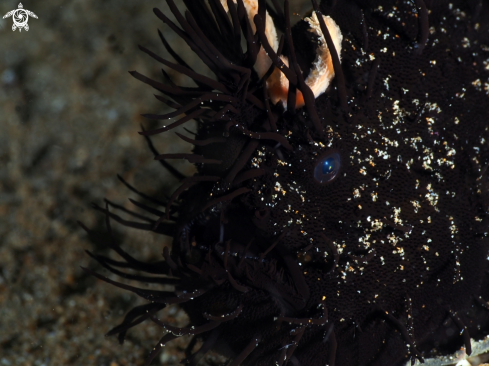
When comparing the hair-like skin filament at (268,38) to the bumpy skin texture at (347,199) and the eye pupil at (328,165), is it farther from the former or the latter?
the eye pupil at (328,165)

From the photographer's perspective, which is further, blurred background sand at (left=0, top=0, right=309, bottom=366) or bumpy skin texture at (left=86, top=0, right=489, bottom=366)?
blurred background sand at (left=0, top=0, right=309, bottom=366)

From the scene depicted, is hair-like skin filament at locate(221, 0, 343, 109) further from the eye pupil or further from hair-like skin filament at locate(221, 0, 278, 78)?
the eye pupil

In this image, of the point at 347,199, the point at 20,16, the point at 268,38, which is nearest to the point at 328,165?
the point at 347,199

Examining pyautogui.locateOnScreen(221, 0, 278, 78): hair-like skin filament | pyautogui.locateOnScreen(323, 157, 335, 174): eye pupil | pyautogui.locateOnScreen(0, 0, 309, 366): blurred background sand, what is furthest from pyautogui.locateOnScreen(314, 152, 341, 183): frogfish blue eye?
pyautogui.locateOnScreen(0, 0, 309, 366): blurred background sand

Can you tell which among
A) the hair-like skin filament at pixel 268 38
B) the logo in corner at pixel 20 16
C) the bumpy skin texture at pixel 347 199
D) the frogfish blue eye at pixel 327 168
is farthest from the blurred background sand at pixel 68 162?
the frogfish blue eye at pixel 327 168

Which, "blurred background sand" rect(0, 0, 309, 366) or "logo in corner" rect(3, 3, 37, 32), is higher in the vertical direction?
"logo in corner" rect(3, 3, 37, 32)

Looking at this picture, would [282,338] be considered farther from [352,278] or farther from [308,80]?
[308,80]

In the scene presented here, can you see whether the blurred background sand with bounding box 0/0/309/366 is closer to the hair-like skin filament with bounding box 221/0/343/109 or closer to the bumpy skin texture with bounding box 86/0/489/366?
the bumpy skin texture with bounding box 86/0/489/366

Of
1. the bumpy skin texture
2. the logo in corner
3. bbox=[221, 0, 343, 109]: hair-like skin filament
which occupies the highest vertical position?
the logo in corner

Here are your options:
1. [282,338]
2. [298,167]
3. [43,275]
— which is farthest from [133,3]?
[282,338]

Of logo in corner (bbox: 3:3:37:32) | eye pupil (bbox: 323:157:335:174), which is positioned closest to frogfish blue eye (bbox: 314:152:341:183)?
eye pupil (bbox: 323:157:335:174)
